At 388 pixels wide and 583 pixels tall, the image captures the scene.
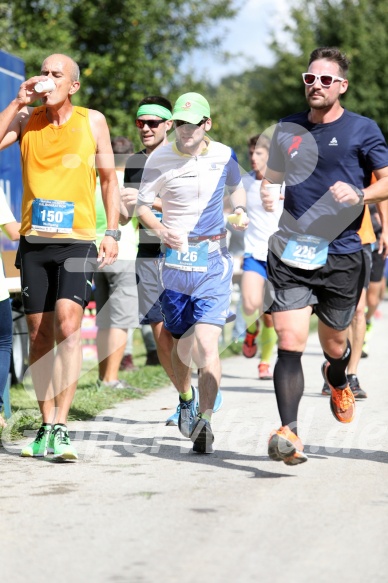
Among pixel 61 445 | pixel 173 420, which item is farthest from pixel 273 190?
pixel 173 420

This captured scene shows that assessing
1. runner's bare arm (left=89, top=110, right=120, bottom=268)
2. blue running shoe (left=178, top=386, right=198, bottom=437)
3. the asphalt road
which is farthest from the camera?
blue running shoe (left=178, top=386, right=198, bottom=437)

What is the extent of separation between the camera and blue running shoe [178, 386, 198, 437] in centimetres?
733

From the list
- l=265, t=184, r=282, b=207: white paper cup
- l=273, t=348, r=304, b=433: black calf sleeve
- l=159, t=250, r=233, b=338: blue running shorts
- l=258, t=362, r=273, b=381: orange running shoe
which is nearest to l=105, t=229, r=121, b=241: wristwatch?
l=159, t=250, r=233, b=338: blue running shorts

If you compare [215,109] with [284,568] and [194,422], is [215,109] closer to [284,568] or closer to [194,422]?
[194,422]

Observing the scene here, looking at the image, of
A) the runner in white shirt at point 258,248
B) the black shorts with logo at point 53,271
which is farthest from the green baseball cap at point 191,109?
the runner in white shirt at point 258,248

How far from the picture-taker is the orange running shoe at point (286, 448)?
5.93m

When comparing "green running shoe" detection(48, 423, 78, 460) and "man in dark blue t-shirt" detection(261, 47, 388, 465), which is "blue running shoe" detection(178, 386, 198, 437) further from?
"man in dark blue t-shirt" detection(261, 47, 388, 465)

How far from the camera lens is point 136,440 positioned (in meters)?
7.54

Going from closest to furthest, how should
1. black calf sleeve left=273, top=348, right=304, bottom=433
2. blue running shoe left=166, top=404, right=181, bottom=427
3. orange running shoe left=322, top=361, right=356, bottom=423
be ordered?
black calf sleeve left=273, top=348, right=304, bottom=433 < orange running shoe left=322, top=361, right=356, bottom=423 < blue running shoe left=166, top=404, right=181, bottom=427

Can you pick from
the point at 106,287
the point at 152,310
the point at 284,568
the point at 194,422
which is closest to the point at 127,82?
the point at 106,287

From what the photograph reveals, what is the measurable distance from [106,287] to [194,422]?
3.75 m

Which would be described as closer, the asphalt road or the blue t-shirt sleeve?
the asphalt road

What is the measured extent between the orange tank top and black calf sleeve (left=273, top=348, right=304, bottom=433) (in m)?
1.40

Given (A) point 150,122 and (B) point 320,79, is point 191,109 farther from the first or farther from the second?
(A) point 150,122
